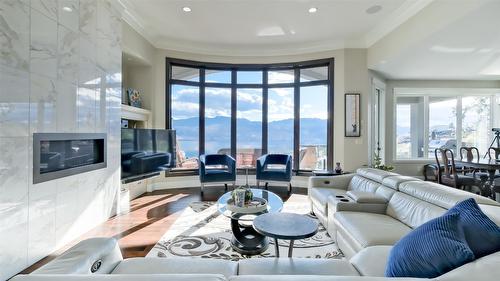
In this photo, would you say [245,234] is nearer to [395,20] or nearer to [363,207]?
[363,207]

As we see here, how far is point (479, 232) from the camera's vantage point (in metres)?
1.16

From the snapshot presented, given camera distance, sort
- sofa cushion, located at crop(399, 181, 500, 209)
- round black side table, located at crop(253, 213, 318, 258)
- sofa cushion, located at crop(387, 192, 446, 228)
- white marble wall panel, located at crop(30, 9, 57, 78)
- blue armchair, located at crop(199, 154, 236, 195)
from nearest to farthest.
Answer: round black side table, located at crop(253, 213, 318, 258), sofa cushion, located at crop(399, 181, 500, 209), sofa cushion, located at crop(387, 192, 446, 228), white marble wall panel, located at crop(30, 9, 57, 78), blue armchair, located at crop(199, 154, 236, 195)

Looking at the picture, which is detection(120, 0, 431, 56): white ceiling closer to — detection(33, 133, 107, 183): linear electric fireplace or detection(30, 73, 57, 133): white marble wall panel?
detection(30, 73, 57, 133): white marble wall panel

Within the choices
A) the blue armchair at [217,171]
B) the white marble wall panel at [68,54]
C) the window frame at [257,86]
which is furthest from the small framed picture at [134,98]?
the white marble wall panel at [68,54]

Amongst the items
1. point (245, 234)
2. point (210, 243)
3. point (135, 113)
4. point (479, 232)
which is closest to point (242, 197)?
point (245, 234)

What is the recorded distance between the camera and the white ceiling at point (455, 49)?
3154 mm

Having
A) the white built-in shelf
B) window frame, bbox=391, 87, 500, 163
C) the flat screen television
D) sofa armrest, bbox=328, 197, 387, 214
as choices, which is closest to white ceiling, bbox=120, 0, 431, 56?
the white built-in shelf

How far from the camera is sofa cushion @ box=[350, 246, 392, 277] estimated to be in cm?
146


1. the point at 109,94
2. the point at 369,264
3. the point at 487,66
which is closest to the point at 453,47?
the point at 487,66

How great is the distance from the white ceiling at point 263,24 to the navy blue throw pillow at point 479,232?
3.63 meters

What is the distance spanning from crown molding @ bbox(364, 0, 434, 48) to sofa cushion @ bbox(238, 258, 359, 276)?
13.0 ft

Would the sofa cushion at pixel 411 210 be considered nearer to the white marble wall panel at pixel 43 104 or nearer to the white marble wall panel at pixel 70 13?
the white marble wall panel at pixel 43 104

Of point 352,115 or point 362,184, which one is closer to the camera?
point 362,184

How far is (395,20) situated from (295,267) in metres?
4.56
